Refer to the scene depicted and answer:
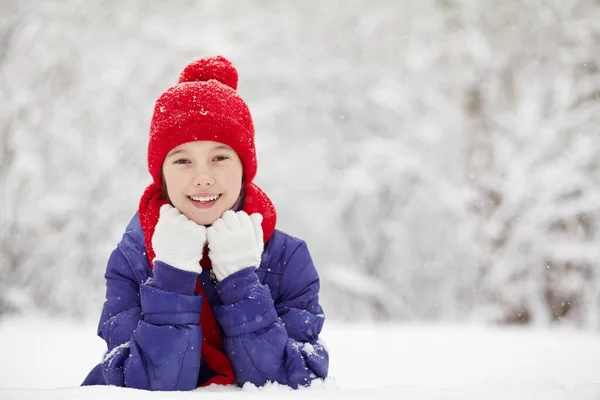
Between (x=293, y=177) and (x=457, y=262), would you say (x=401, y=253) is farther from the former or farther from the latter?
(x=293, y=177)

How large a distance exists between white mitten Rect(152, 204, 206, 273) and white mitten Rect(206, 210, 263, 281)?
0.04 meters

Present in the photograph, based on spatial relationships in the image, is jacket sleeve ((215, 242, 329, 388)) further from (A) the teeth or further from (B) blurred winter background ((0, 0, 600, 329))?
(B) blurred winter background ((0, 0, 600, 329))

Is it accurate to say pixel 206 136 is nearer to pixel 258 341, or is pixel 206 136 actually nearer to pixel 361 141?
pixel 258 341

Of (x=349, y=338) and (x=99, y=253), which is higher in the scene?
(x=99, y=253)

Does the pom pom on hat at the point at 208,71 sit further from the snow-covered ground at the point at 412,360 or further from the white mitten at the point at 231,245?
the snow-covered ground at the point at 412,360

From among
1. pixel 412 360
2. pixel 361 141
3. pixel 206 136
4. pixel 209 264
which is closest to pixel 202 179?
pixel 206 136

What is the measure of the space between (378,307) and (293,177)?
2035 mm

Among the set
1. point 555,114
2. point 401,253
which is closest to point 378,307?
point 401,253

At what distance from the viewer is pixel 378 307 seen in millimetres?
8242

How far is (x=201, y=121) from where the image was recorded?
208cm

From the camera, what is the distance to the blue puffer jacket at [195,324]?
1.88m

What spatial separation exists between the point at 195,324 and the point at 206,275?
0.23 meters

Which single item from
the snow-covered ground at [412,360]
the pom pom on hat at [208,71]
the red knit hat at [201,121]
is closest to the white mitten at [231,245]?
the red knit hat at [201,121]

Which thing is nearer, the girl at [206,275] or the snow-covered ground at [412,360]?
the girl at [206,275]
